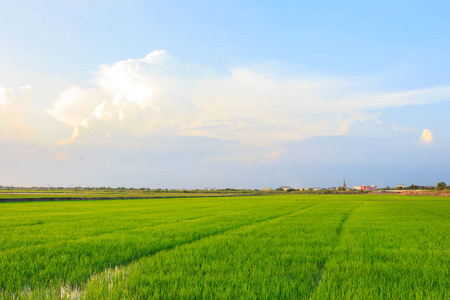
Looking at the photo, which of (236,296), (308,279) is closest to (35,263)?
(236,296)

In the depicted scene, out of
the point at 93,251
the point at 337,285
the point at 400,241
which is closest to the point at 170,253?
the point at 93,251

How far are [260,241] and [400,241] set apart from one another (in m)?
4.52

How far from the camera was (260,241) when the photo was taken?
912cm

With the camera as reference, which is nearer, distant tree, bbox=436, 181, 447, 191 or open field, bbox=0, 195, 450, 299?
open field, bbox=0, 195, 450, 299

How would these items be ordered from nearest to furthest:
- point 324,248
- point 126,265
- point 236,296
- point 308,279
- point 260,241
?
point 236,296 → point 308,279 → point 126,265 → point 324,248 → point 260,241

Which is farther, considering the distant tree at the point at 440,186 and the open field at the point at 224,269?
the distant tree at the point at 440,186

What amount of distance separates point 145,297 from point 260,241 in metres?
5.37

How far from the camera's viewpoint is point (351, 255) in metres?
7.25

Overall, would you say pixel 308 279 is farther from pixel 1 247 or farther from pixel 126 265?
pixel 1 247

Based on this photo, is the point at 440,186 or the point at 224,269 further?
the point at 440,186

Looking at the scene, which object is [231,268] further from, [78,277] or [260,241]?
[260,241]

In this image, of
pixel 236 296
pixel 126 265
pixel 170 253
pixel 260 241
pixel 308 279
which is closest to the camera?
pixel 236 296

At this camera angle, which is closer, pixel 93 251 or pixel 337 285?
pixel 337 285

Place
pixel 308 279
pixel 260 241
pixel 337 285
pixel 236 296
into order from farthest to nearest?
pixel 260 241 → pixel 308 279 → pixel 337 285 → pixel 236 296
